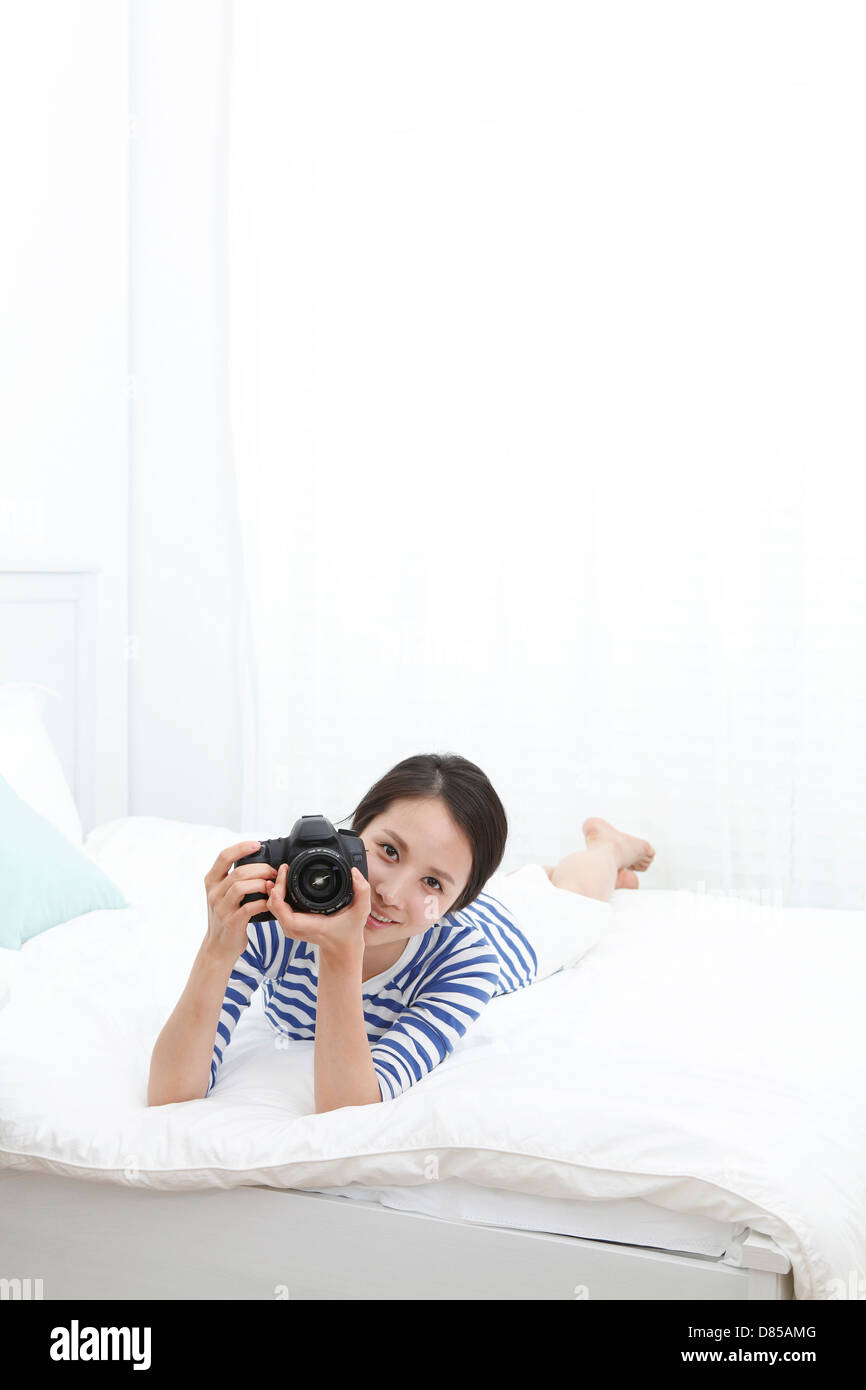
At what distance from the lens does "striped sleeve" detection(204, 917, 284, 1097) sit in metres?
1.33

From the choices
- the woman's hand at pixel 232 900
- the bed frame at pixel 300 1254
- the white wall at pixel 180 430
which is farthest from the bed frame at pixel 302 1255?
the white wall at pixel 180 430

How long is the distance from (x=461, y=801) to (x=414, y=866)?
87mm

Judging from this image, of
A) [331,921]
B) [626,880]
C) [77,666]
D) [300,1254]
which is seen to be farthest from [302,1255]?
[77,666]

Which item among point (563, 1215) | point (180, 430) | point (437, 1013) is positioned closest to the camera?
point (563, 1215)

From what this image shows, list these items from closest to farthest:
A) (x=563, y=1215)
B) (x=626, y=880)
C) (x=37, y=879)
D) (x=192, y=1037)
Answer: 1. (x=563, y=1215)
2. (x=192, y=1037)
3. (x=37, y=879)
4. (x=626, y=880)

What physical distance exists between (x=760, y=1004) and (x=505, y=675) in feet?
3.97

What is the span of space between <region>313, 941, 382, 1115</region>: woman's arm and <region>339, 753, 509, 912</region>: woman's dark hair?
159 millimetres

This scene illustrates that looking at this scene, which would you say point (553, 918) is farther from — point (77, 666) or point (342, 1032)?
point (77, 666)

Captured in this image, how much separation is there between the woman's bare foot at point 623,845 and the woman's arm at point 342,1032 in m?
1.18

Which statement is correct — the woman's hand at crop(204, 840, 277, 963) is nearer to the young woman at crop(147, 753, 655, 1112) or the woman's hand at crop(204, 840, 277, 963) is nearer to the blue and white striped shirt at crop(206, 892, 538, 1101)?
the young woman at crop(147, 753, 655, 1112)

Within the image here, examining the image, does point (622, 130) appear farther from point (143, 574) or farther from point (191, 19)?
point (143, 574)

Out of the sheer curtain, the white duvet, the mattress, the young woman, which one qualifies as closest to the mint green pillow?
the white duvet

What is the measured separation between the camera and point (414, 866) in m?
1.25

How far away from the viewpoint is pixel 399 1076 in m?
1.25
